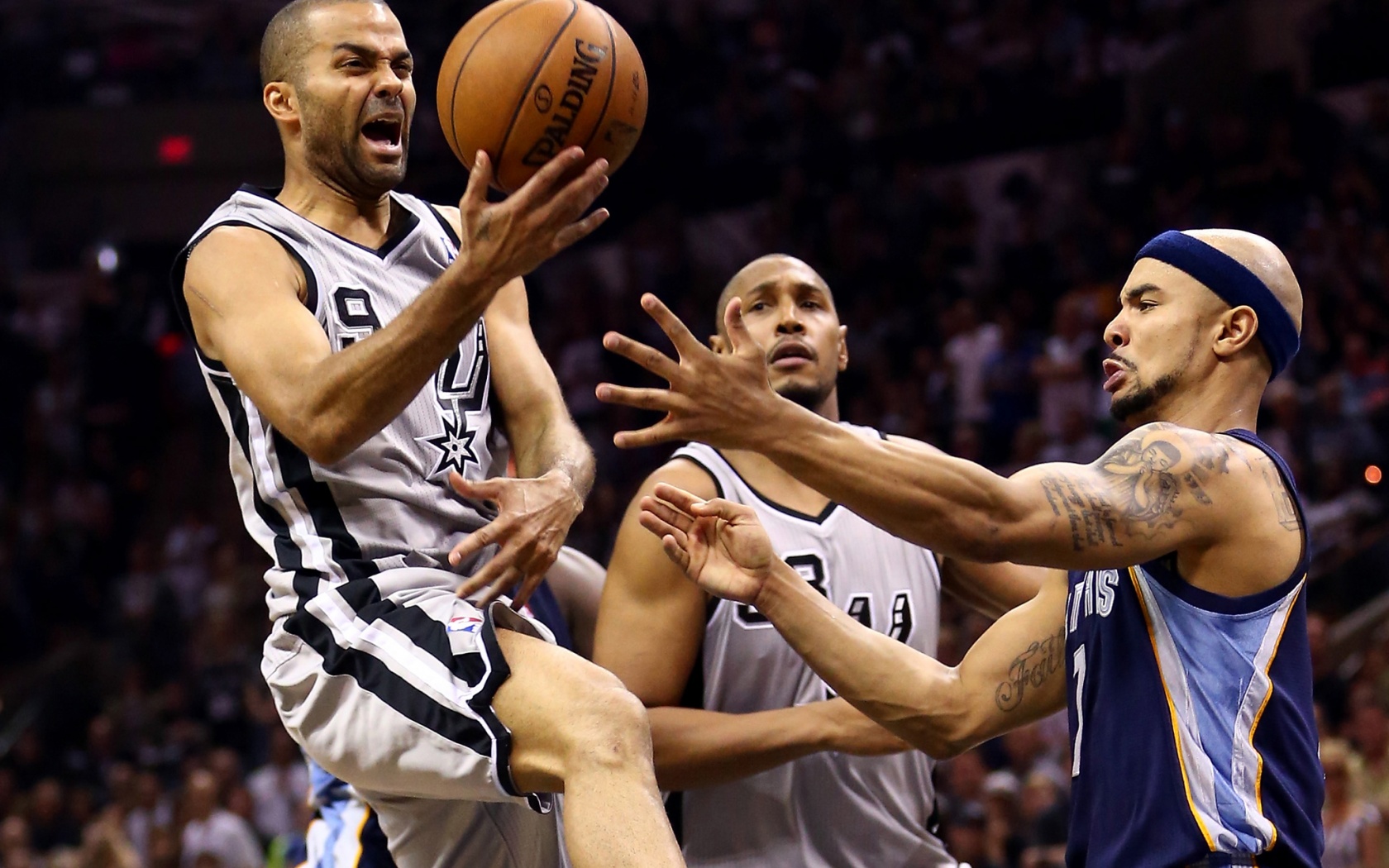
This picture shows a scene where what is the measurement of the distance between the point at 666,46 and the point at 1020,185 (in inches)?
164

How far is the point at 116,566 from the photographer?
13906mm

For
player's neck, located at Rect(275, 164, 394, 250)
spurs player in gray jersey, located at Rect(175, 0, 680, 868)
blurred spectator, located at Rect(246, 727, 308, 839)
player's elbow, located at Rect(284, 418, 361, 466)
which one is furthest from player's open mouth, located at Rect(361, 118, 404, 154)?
blurred spectator, located at Rect(246, 727, 308, 839)

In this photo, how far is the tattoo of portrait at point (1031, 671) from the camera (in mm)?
3744

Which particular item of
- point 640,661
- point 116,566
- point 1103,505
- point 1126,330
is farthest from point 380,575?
point 116,566

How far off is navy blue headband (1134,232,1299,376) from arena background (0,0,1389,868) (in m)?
4.73

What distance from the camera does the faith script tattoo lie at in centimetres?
307

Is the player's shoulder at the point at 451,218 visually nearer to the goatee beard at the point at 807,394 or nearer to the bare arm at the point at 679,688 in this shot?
the bare arm at the point at 679,688

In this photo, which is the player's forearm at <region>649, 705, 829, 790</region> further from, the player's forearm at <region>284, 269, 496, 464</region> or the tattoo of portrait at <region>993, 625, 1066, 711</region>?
the player's forearm at <region>284, 269, 496, 464</region>

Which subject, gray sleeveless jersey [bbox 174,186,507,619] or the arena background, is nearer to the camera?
gray sleeveless jersey [bbox 174,186,507,619]

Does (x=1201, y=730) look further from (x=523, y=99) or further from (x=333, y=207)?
(x=333, y=207)

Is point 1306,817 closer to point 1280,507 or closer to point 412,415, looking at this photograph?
point 1280,507

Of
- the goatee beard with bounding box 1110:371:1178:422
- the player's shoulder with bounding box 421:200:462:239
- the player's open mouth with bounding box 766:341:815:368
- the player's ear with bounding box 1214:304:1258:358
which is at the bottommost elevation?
the player's open mouth with bounding box 766:341:815:368

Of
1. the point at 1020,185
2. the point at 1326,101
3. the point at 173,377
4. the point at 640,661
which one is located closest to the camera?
the point at 640,661

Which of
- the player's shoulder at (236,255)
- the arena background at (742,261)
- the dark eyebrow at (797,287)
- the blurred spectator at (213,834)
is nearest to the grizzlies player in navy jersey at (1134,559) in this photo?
the player's shoulder at (236,255)
